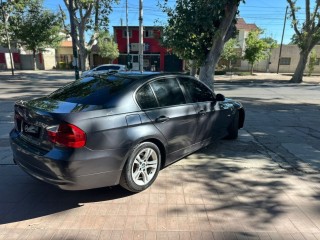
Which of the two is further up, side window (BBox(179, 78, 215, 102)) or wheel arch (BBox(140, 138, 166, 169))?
side window (BBox(179, 78, 215, 102))

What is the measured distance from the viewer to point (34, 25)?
116 feet

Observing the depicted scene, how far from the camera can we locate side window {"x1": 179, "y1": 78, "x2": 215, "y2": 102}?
14.6ft

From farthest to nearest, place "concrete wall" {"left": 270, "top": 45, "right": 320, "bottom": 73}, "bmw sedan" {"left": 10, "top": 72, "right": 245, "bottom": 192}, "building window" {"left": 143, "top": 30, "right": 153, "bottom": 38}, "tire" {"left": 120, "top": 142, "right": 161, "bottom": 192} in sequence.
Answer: "concrete wall" {"left": 270, "top": 45, "right": 320, "bottom": 73} < "building window" {"left": 143, "top": 30, "right": 153, "bottom": 38} < "tire" {"left": 120, "top": 142, "right": 161, "bottom": 192} < "bmw sedan" {"left": 10, "top": 72, "right": 245, "bottom": 192}

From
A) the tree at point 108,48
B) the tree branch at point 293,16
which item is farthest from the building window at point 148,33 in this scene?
the tree branch at point 293,16

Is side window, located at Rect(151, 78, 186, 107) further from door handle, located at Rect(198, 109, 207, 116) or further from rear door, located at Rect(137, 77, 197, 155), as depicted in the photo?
door handle, located at Rect(198, 109, 207, 116)

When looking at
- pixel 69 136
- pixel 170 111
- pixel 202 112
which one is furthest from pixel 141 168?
pixel 202 112

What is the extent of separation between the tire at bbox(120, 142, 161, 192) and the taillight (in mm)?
702

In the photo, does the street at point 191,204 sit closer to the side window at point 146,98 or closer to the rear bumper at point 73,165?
the rear bumper at point 73,165

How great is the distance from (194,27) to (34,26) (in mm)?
33518

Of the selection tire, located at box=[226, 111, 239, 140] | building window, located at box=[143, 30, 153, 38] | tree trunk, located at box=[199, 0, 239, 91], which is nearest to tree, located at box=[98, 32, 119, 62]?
building window, located at box=[143, 30, 153, 38]

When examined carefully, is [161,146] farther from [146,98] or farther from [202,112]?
[202,112]

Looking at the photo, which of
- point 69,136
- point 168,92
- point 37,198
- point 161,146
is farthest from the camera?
point 168,92

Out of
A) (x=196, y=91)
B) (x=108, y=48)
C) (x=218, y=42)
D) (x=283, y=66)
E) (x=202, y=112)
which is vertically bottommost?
(x=283, y=66)

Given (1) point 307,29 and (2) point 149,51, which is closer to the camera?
(1) point 307,29
